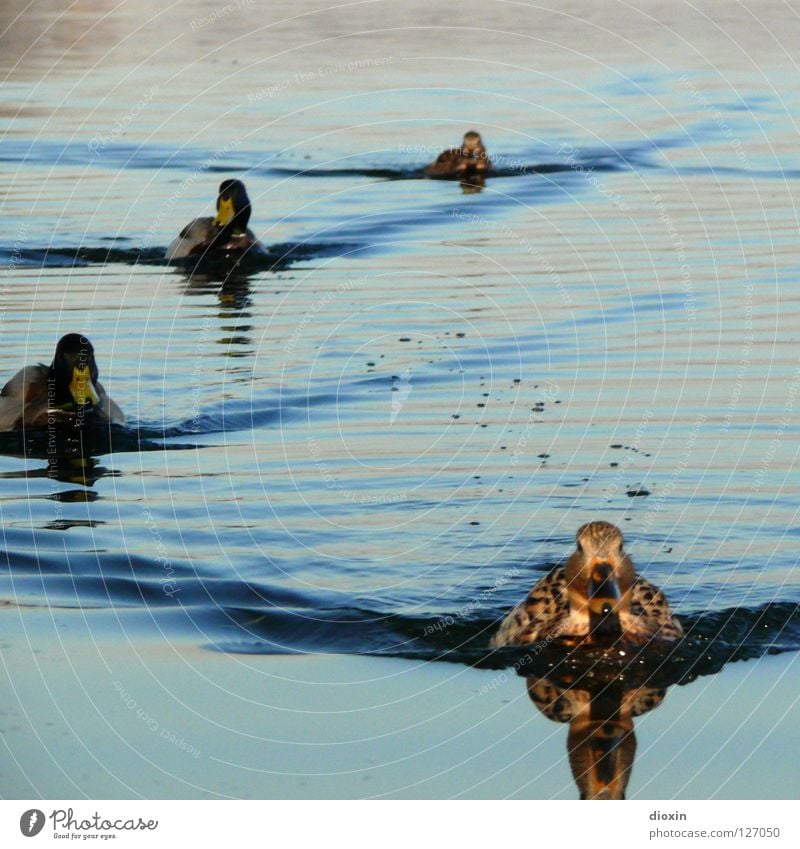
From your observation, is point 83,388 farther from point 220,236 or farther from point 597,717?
point 220,236

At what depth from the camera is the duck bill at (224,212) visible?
69.7 feet

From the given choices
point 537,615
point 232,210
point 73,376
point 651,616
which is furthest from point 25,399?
point 232,210

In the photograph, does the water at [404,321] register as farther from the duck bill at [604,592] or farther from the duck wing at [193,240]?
the duck bill at [604,592]

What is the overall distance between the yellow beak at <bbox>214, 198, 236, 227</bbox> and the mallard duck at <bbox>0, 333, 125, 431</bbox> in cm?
624

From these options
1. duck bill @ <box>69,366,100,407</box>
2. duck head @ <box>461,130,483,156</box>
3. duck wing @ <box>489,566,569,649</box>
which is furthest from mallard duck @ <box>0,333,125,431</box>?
duck head @ <box>461,130,483,156</box>

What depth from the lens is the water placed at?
1145cm

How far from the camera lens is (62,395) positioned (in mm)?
14867

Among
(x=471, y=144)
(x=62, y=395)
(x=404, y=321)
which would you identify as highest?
(x=471, y=144)

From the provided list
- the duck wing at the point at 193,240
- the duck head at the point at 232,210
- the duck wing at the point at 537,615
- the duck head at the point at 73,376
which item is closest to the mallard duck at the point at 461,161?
the duck head at the point at 232,210

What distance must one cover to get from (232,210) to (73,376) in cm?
709

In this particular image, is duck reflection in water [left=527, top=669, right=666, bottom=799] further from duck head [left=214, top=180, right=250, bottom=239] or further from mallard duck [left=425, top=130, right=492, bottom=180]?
mallard duck [left=425, top=130, right=492, bottom=180]

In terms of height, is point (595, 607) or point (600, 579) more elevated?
point (600, 579)

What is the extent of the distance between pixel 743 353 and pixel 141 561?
241 inches
